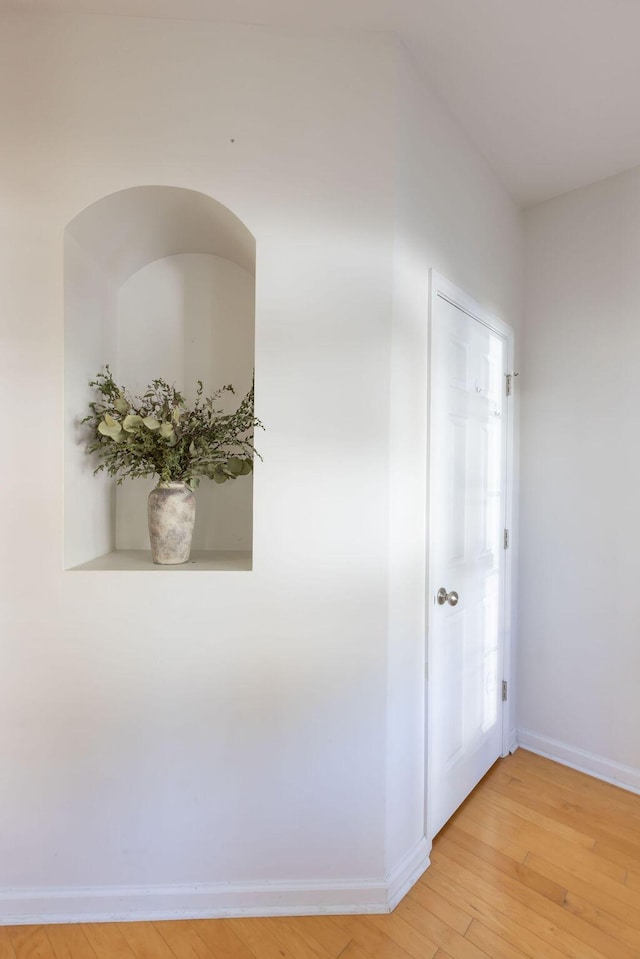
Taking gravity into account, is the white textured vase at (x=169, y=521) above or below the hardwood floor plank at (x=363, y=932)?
above

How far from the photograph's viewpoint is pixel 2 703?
4.40ft

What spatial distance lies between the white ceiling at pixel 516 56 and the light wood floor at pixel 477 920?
2.64 m

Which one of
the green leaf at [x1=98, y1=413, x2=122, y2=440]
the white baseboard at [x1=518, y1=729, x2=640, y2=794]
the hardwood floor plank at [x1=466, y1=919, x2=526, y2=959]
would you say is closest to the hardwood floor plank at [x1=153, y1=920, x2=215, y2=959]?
the hardwood floor plank at [x1=466, y1=919, x2=526, y2=959]

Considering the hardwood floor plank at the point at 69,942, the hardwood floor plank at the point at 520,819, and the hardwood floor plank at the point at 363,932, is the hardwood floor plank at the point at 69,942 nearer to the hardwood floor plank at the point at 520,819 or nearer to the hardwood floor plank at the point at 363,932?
the hardwood floor plank at the point at 363,932

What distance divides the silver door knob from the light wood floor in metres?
0.87

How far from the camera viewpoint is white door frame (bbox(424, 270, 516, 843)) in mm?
1581

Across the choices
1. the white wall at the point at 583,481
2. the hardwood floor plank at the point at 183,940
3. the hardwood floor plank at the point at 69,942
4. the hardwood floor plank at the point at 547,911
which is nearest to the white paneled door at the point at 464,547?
the hardwood floor plank at the point at 547,911

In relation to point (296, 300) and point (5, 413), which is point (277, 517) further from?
point (5, 413)

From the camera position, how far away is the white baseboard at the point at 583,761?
6.52ft

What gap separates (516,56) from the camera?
1.47m

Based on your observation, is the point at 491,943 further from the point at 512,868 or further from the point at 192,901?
the point at 192,901

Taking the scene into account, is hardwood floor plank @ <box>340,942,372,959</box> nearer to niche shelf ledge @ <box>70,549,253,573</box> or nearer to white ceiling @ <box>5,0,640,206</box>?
niche shelf ledge @ <box>70,549,253,573</box>

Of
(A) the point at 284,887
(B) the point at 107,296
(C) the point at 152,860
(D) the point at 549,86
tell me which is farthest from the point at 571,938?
(D) the point at 549,86

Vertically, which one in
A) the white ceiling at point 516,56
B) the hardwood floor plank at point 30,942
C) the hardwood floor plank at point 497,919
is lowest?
the hardwood floor plank at point 497,919
